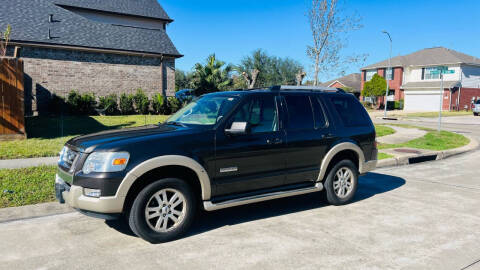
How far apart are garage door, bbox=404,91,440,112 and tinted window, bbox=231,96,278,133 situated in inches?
1876

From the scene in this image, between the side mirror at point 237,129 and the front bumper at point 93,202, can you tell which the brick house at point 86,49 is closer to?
the front bumper at point 93,202

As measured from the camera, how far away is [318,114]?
20.4 feet

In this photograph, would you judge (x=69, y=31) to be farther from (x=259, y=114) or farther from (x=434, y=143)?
(x=259, y=114)

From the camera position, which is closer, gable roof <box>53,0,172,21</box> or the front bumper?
the front bumper

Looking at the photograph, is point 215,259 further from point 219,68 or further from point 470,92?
point 470,92

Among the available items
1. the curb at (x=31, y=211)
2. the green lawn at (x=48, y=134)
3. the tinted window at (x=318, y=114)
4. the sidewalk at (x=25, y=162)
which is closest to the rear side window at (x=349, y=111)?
the tinted window at (x=318, y=114)

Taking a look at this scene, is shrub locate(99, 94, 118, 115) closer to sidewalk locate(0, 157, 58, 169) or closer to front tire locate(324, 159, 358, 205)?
sidewalk locate(0, 157, 58, 169)

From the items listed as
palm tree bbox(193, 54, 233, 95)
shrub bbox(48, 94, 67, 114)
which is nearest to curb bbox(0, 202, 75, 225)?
shrub bbox(48, 94, 67, 114)

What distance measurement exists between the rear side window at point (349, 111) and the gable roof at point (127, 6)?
22.7 meters

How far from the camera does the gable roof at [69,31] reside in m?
20.5

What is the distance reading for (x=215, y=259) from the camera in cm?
418

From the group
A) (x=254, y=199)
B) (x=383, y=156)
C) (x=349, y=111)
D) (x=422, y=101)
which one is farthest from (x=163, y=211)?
(x=422, y=101)

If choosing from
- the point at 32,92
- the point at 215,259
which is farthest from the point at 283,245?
the point at 32,92

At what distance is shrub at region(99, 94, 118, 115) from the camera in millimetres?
20953
